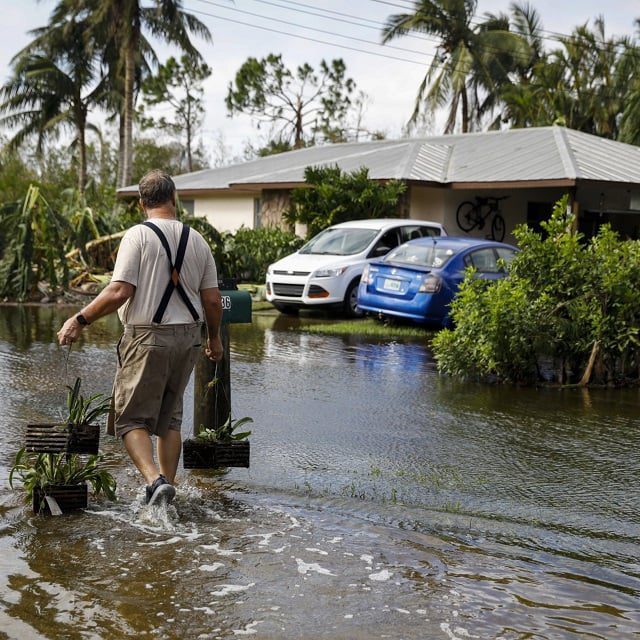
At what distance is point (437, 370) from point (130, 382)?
6.45m

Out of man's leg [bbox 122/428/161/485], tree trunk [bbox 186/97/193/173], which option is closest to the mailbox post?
man's leg [bbox 122/428/161/485]

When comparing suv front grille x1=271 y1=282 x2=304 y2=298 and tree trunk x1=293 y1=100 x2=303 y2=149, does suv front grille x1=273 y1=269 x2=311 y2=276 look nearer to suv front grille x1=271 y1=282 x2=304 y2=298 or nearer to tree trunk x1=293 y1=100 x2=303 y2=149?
suv front grille x1=271 y1=282 x2=304 y2=298

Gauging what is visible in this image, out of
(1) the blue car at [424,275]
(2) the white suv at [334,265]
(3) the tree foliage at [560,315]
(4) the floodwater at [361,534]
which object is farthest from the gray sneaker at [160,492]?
(2) the white suv at [334,265]

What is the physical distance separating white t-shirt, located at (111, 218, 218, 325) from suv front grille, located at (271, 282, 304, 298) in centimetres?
1138

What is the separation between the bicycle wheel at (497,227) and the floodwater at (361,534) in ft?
53.9

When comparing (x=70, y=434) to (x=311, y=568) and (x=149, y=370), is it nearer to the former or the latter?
(x=149, y=370)

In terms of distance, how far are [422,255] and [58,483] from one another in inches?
415

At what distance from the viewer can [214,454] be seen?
628 centimetres

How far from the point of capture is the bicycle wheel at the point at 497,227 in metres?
25.7

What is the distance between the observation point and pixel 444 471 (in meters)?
6.93

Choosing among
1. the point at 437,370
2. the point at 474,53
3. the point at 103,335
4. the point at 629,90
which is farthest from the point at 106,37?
the point at 437,370

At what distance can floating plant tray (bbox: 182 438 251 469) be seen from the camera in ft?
20.6

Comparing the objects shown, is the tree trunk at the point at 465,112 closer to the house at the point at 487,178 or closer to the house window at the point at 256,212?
the house at the point at 487,178

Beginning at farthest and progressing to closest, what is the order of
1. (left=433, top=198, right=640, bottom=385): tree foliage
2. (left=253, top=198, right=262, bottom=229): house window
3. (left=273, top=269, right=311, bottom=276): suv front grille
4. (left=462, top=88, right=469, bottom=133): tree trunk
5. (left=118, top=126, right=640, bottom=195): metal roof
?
(left=462, top=88, right=469, bottom=133): tree trunk, (left=253, top=198, right=262, bottom=229): house window, (left=118, top=126, right=640, bottom=195): metal roof, (left=273, top=269, right=311, bottom=276): suv front grille, (left=433, top=198, right=640, bottom=385): tree foliage
